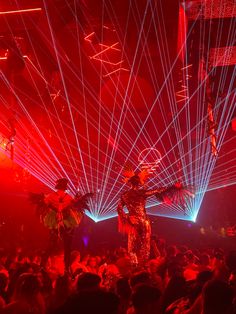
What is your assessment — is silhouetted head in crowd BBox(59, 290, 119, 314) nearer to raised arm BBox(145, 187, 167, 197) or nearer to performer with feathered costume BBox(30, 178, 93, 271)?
performer with feathered costume BBox(30, 178, 93, 271)

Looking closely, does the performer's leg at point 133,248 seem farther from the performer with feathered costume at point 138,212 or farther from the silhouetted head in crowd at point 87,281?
the silhouetted head in crowd at point 87,281

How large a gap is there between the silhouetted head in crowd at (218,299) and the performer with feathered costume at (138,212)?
4.05 m

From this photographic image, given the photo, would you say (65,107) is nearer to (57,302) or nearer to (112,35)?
(112,35)

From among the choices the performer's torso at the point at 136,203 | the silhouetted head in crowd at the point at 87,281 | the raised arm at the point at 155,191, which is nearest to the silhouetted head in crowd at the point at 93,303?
the silhouetted head in crowd at the point at 87,281

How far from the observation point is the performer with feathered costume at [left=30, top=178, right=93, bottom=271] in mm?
6271

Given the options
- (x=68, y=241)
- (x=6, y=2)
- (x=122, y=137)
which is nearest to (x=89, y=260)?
(x=68, y=241)

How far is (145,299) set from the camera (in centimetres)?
308

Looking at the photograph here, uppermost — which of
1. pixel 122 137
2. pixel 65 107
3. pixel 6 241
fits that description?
pixel 122 137

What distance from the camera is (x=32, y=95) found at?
39.0ft

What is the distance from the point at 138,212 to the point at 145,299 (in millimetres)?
4009

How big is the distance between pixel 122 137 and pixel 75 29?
7.99m

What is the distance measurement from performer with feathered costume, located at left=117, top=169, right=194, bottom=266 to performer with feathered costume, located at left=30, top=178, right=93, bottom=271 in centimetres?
106

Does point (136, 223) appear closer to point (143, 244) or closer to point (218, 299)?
point (143, 244)

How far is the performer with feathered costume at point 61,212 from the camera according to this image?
627cm
